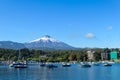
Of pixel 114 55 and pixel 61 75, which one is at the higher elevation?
pixel 114 55

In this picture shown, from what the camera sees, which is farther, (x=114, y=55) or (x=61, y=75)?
(x=114, y=55)

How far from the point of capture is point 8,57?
19250cm

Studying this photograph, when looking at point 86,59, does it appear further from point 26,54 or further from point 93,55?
point 26,54

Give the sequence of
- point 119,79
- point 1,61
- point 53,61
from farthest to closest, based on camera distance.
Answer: point 1,61
point 53,61
point 119,79

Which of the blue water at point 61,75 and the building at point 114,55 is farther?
the building at point 114,55

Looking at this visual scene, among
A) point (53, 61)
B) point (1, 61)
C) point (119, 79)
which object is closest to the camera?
point (119, 79)

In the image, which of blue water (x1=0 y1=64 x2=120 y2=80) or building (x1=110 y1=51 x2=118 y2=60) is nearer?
blue water (x1=0 y1=64 x2=120 y2=80)

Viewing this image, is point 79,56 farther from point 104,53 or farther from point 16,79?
point 16,79

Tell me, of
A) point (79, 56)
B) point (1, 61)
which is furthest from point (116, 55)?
point (1, 61)

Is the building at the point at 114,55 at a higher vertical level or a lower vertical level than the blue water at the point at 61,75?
higher

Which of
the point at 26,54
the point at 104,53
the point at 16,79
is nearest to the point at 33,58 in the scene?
the point at 26,54

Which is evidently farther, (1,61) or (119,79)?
(1,61)

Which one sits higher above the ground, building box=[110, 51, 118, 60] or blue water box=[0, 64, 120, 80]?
building box=[110, 51, 118, 60]

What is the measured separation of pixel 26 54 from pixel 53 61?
2782cm
